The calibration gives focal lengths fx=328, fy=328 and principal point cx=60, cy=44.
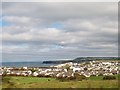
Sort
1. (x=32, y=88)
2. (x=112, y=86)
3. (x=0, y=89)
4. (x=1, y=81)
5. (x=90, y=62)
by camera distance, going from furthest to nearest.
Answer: (x=90, y=62) < (x=1, y=81) < (x=32, y=88) < (x=112, y=86) < (x=0, y=89)

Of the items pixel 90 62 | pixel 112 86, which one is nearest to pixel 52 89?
pixel 112 86

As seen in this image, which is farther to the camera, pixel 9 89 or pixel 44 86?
pixel 44 86

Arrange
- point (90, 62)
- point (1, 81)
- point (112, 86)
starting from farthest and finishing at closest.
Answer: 1. point (90, 62)
2. point (1, 81)
3. point (112, 86)

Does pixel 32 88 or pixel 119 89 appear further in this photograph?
pixel 32 88

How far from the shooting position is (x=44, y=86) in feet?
152

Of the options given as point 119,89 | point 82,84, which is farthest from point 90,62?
point 119,89

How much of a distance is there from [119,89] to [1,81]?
723 inches

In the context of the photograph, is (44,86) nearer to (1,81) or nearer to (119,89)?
(1,81)

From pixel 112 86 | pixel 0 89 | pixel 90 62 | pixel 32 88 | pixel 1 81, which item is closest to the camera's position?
pixel 0 89

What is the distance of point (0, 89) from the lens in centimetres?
3934

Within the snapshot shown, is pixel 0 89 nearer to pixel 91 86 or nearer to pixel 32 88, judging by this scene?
pixel 32 88

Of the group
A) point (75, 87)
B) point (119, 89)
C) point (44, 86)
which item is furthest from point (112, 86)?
point (44, 86)

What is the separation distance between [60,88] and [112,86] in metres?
7.45

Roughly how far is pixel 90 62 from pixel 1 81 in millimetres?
78491
